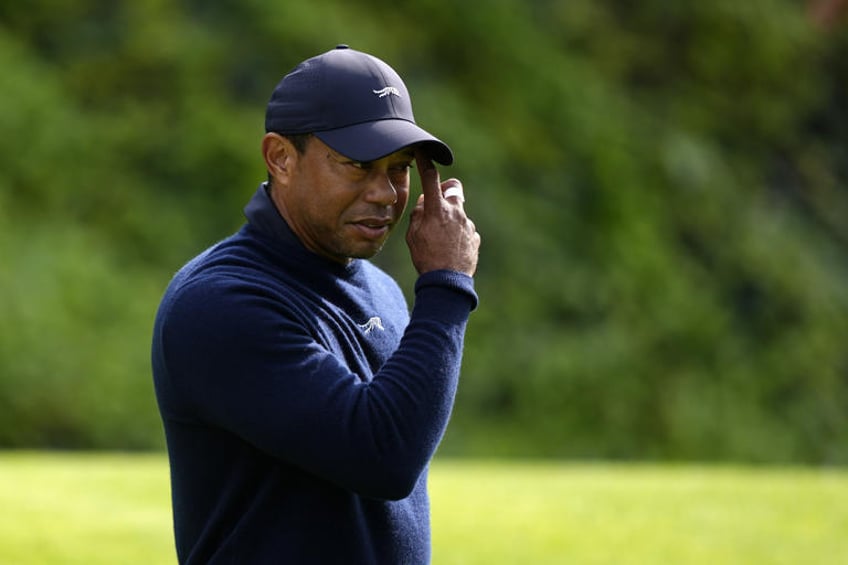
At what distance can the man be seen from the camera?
220 centimetres

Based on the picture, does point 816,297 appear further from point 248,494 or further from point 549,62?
point 248,494

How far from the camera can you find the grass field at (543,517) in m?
5.72

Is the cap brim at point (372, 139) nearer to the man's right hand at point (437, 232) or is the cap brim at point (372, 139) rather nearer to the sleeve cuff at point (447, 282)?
the man's right hand at point (437, 232)

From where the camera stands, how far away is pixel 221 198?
15.0 meters

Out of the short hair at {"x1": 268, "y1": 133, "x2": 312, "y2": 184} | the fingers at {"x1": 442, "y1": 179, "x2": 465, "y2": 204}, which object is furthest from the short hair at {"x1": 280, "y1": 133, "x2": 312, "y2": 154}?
the fingers at {"x1": 442, "y1": 179, "x2": 465, "y2": 204}

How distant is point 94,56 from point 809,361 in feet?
28.6

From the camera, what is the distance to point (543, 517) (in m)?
6.52

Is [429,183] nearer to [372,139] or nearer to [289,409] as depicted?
[372,139]

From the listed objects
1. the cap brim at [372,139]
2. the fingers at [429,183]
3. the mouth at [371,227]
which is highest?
the cap brim at [372,139]

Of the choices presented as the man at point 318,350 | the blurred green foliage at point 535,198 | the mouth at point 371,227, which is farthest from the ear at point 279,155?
the blurred green foliage at point 535,198

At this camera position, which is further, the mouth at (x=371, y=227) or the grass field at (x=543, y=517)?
the grass field at (x=543, y=517)

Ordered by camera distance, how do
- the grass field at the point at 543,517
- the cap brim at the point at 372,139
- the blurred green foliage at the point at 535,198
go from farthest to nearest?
the blurred green foliage at the point at 535,198 < the grass field at the point at 543,517 < the cap brim at the point at 372,139

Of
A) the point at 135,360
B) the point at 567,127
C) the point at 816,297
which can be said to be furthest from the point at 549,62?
the point at 135,360

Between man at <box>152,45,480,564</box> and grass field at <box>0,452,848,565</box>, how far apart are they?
321 cm
